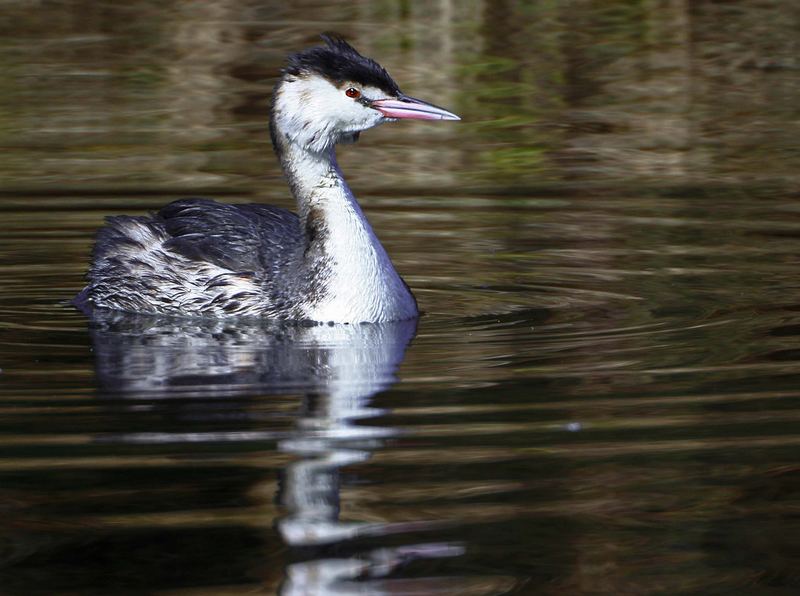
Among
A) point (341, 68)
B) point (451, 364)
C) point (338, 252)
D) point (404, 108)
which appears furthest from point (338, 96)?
point (451, 364)

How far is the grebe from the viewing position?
956cm

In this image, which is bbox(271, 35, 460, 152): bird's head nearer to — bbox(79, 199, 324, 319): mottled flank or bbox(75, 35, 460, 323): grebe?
bbox(75, 35, 460, 323): grebe

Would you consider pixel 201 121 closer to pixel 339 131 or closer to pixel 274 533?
pixel 339 131

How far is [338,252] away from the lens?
966 centimetres

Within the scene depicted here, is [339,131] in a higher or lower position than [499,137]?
higher

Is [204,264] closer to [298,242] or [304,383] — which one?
[298,242]

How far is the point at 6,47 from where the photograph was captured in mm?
20781

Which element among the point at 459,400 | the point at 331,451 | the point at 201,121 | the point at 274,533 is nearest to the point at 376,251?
the point at 459,400

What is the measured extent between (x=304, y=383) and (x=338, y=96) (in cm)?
207

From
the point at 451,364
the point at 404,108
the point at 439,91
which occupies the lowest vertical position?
the point at 439,91

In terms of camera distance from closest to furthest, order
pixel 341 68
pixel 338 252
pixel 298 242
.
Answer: pixel 341 68, pixel 338 252, pixel 298 242

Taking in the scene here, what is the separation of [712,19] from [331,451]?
15836 mm

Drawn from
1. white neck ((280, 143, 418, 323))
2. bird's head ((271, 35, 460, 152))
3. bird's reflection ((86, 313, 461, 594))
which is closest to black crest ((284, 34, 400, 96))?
bird's head ((271, 35, 460, 152))

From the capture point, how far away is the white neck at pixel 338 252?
9602 mm
